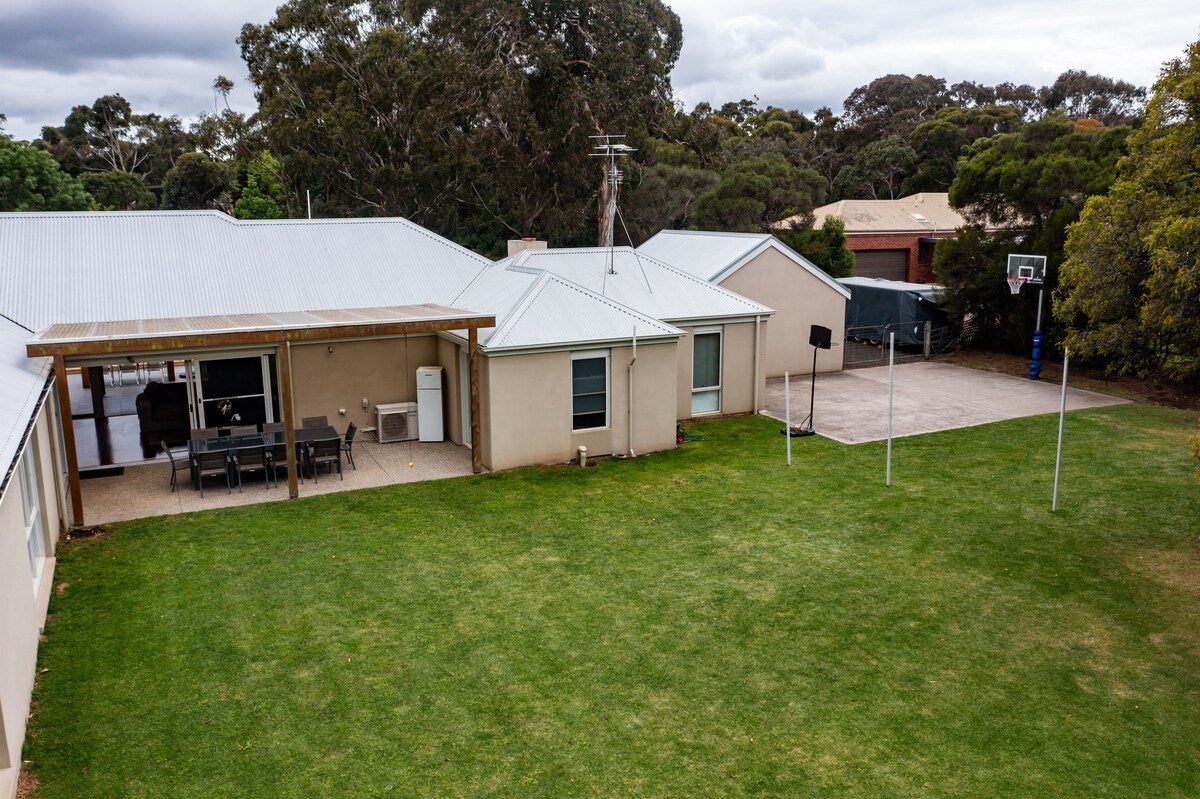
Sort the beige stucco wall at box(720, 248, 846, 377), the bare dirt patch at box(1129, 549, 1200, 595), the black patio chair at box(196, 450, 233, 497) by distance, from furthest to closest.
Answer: the beige stucco wall at box(720, 248, 846, 377) → the black patio chair at box(196, 450, 233, 497) → the bare dirt patch at box(1129, 549, 1200, 595)

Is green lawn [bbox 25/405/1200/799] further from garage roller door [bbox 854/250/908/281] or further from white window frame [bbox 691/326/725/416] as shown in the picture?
garage roller door [bbox 854/250/908/281]

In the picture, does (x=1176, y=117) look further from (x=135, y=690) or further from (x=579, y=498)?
(x=135, y=690)

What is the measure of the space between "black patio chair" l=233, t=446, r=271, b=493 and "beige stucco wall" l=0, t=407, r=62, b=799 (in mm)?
3776

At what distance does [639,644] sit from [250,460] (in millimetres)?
8025

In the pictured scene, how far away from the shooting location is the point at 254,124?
46.6 metres

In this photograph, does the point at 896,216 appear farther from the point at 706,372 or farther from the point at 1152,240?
the point at 1152,240

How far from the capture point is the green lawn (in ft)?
23.9

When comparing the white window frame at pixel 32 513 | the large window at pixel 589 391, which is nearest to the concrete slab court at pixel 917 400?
the large window at pixel 589 391

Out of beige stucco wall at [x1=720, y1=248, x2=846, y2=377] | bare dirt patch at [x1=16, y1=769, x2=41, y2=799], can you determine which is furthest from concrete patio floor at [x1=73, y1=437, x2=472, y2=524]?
beige stucco wall at [x1=720, y1=248, x2=846, y2=377]

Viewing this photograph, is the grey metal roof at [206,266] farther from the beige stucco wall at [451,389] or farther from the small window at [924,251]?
the small window at [924,251]

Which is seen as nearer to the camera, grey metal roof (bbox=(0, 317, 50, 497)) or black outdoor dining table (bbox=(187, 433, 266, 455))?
grey metal roof (bbox=(0, 317, 50, 497))

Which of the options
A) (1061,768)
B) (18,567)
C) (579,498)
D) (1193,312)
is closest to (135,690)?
(18,567)

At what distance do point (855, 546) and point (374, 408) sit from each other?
9643mm

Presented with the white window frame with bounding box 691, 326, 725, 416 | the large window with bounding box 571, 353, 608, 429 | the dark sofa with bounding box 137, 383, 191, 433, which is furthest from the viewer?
the white window frame with bounding box 691, 326, 725, 416
